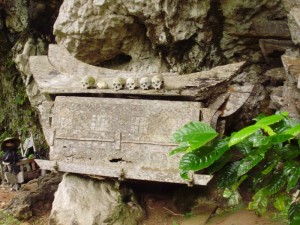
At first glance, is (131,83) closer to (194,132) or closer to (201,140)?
(194,132)

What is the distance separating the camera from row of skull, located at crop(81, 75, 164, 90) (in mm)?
5863

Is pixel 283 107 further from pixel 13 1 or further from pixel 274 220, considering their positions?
pixel 13 1

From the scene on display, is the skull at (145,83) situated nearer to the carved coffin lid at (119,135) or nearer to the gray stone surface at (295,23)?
the carved coffin lid at (119,135)

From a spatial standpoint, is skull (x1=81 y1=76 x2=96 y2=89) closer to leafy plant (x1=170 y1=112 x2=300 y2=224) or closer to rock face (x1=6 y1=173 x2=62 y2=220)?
rock face (x1=6 y1=173 x2=62 y2=220)

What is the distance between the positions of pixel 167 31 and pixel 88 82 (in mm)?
2320

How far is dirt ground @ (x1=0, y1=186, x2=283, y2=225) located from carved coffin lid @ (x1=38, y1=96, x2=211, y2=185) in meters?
0.97

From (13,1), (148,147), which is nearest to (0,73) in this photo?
(13,1)

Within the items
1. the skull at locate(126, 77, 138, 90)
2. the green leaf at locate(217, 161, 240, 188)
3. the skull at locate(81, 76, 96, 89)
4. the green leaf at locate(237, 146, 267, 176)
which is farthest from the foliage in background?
the green leaf at locate(237, 146, 267, 176)

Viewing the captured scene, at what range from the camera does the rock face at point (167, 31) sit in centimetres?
719

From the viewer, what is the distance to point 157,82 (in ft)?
19.2

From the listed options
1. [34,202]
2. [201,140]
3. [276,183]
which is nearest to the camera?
[201,140]

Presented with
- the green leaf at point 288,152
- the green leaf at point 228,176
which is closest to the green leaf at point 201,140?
the green leaf at point 288,152

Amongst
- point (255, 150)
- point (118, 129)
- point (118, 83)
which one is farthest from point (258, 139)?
point (118, 83)

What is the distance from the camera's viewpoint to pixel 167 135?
569 cm
